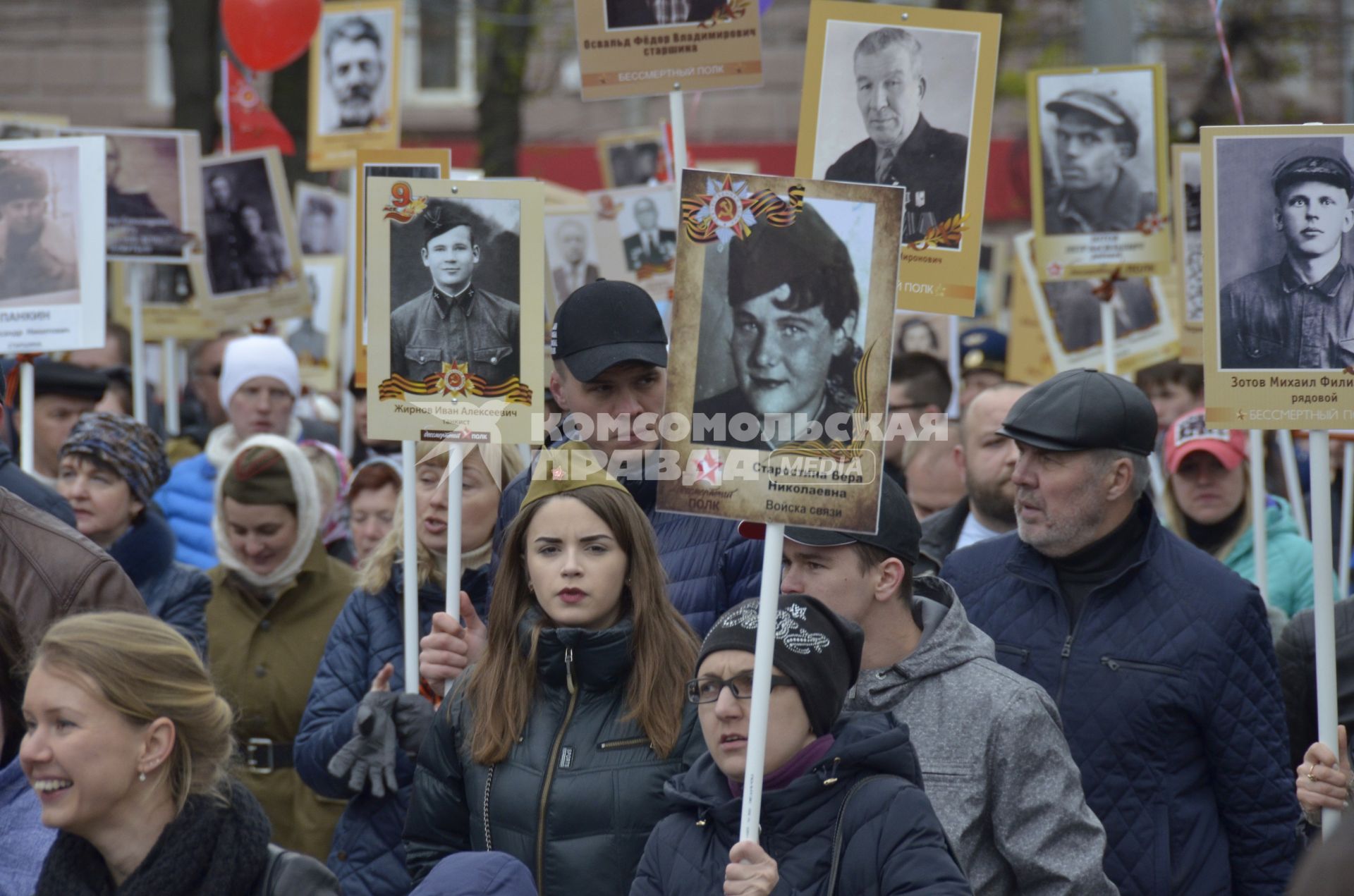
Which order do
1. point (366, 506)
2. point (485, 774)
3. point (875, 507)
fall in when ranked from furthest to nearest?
point (366, 506) < point (485, 774) < point (875, 507)

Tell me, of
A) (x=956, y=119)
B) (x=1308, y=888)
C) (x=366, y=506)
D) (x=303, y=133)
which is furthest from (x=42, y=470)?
(x=303, y=133)

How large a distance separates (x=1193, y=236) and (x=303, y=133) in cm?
902

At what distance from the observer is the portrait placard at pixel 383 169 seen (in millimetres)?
4758

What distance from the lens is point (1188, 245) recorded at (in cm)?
596

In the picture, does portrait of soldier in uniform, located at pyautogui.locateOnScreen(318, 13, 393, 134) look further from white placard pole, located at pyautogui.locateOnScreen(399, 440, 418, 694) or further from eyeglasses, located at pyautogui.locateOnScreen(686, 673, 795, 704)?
eyeglasses, located at pyautogui.locateOnScreen(686, 673, 795, 704)

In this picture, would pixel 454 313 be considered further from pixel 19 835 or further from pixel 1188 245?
pixel 1188 245

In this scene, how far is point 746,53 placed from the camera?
15.6 feet

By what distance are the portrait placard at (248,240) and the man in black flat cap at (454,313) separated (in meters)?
3.61

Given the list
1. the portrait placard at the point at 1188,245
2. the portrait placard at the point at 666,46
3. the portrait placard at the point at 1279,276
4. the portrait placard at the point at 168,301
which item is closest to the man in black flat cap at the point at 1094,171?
the portrait placard at the point at 1188,245

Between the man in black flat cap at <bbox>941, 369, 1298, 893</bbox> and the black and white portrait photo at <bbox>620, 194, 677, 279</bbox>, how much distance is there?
3137 millimetres

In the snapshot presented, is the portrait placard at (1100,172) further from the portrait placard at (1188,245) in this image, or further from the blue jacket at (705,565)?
the blue jacket at (705,565)

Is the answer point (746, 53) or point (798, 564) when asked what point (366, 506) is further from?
point (798, 564)

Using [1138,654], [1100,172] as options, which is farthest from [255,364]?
[1138,654]

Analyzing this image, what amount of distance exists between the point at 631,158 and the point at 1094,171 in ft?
14.9
